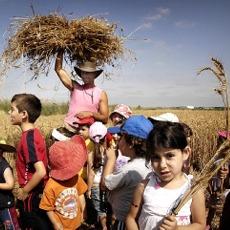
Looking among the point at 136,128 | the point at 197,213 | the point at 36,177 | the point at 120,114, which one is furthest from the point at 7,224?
the point at 120,114

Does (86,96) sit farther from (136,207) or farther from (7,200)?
(136,207)

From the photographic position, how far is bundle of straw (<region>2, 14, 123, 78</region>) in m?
5.66

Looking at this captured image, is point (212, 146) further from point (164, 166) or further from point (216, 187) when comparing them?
point (164, 166)

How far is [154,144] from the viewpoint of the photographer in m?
2.86

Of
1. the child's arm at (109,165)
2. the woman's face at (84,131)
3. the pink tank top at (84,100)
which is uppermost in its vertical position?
the pink tank top at (84,100)

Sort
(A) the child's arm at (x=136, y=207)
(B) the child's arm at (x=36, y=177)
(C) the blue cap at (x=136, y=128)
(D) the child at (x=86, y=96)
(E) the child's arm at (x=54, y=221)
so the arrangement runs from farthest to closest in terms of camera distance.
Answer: (D) the child at (x=86, y=96)
(B) the child's arm at (x=36, y=177)
(E) the child's arm at (x=54, y=221)
(C) the blue cap at (x=136, y=128)
(A) the child's arm at (x=136, y=207)

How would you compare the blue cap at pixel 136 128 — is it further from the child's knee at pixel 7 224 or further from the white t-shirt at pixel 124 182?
the child's knee at pixel 7 224

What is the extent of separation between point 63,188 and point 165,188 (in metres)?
1.21

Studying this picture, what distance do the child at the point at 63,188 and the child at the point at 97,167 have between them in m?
1.14

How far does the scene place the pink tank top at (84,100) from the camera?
5.48 meters

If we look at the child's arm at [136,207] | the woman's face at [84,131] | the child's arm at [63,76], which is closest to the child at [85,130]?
the woman's face at [84,131]

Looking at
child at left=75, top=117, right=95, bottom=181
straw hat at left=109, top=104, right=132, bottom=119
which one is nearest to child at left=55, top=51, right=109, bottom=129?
child at left=75, top=117, right=95, bottom=181

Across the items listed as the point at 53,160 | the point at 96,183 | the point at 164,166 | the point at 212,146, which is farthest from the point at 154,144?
the point at 212,146

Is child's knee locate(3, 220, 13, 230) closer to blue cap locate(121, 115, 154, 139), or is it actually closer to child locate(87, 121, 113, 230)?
child locate(87, 121, 113, 230)
